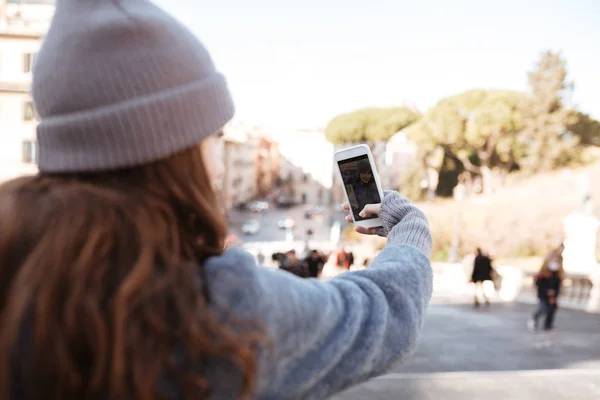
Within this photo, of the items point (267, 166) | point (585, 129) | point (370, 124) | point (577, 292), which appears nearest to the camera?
point (577, 292)

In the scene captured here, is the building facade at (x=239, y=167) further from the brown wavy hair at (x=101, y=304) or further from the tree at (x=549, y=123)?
the brown wavy hair at (x=101, y=304)

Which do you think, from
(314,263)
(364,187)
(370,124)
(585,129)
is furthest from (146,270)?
(370,124)

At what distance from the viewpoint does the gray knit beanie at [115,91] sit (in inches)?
30.4

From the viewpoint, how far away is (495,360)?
6.98m

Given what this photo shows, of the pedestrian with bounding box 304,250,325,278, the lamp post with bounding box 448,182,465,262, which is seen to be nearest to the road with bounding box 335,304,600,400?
the pedestrian with bounding box 304,250,325,278

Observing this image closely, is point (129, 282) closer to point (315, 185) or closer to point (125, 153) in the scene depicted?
point (125, 153)

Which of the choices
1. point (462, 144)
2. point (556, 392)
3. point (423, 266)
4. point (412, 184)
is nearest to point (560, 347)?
point (556, 392)

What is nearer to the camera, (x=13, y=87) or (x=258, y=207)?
(x=13, y=87)

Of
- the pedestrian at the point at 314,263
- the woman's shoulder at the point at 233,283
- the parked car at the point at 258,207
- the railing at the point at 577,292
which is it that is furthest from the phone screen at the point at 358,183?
the parked car at the point at 258,207

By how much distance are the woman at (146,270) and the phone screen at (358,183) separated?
569mm

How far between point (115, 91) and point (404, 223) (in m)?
0.60

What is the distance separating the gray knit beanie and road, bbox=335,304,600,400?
4.33 metres

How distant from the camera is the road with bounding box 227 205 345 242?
4716 cm

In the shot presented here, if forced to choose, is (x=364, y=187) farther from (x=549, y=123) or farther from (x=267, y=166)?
(x=267, y=166)
